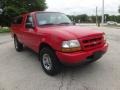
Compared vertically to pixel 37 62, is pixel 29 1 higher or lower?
higher

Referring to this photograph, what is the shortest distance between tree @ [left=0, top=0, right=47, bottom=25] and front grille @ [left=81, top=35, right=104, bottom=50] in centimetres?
1794

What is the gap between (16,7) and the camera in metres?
22.0

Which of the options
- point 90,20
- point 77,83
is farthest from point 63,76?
point 90,20

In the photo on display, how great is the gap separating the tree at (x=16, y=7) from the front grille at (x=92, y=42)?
17.9 m

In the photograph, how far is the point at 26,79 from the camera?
4.91 meters

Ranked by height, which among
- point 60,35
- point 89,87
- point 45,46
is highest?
point 60,35

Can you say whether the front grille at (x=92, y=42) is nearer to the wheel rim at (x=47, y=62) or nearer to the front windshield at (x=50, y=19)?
the wheel rim at (x=47, y=62)

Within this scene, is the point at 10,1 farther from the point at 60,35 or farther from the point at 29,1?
the point at 60,35

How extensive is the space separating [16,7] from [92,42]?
19.0 meters

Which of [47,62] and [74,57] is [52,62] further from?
[74,57]

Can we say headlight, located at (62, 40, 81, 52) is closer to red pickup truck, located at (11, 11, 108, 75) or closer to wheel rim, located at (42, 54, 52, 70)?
red pickup truck, located at (11, 11, 108, 75)

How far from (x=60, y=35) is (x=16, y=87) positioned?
170cm

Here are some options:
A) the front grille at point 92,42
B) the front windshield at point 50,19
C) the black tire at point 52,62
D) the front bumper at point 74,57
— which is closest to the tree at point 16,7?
the front windshield at point 50,19

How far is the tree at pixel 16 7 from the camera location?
21.5m
